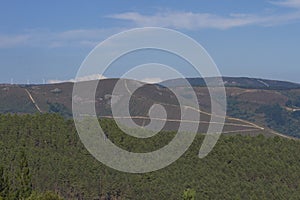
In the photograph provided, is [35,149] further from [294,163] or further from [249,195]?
[294,163]

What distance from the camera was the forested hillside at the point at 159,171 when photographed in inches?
Answer: 3278

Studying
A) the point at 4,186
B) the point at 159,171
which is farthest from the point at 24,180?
the point at 159,171

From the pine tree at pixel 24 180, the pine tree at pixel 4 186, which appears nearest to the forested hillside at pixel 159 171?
the pine tree at pixel 24 180

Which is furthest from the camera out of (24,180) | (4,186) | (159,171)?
(159,171)

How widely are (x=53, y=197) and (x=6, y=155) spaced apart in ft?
133

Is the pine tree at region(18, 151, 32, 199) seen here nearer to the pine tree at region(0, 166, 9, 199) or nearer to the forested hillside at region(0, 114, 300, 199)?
the pine tree at region(0, 166, 9, 199)

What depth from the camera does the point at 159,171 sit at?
89.9 metres

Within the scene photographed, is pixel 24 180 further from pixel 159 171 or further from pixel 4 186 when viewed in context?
pixel 159 171

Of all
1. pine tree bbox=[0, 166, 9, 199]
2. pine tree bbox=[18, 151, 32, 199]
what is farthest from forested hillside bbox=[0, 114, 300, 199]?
pine tree bbox=[0, 166, 9, 199]

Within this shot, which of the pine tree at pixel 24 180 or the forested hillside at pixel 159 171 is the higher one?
the pine tree at pixel 24 180

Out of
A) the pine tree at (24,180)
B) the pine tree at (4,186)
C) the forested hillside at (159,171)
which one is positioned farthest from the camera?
the forested hillside at (159,171)

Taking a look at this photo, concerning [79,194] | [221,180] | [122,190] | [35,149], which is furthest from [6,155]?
[221,180]

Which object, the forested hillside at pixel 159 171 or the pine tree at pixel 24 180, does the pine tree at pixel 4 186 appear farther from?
the forested hillside at pixel 159 171

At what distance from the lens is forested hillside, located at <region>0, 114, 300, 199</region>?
83250mm
